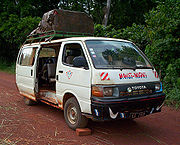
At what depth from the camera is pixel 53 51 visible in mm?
7504

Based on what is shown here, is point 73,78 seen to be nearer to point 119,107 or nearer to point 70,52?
point 70,52

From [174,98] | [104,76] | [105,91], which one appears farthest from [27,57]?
[174,98]

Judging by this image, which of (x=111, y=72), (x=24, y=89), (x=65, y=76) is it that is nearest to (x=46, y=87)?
(x=24, y=89)

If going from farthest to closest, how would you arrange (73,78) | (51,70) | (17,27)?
1. (17,27)
2. (51,70)
3. (73,78)

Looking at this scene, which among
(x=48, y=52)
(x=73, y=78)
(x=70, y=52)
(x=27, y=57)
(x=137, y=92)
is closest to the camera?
(x=137, y=92)

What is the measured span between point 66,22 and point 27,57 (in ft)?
5.63

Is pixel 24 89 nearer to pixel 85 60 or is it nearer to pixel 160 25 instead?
pixel 85 60

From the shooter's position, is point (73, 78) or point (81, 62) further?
point (73, 78)

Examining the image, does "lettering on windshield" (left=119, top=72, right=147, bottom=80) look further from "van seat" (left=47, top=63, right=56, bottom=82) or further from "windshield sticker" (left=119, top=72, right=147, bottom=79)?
"van seat" (left=47, top=63, right=56, bottom=82)

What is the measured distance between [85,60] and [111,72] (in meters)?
0.65

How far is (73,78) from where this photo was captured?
4.56m

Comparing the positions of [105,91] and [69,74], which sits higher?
[69,74]

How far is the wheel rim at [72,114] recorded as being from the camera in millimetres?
4594

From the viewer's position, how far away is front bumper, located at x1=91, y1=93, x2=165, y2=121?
3855mm
